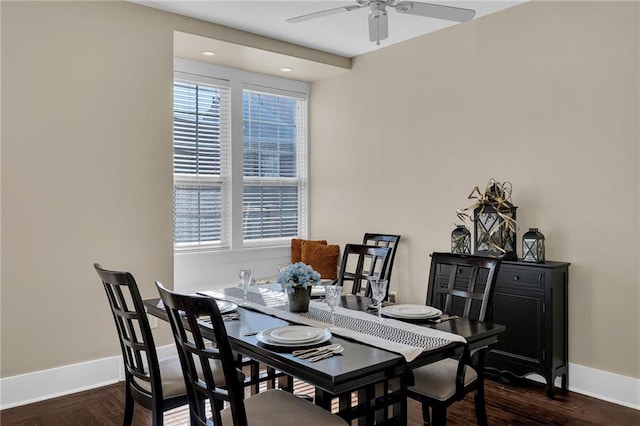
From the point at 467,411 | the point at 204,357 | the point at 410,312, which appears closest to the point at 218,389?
the point at 204,357

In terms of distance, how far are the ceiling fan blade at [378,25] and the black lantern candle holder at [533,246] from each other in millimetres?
1738

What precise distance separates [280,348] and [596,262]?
8.25 ft

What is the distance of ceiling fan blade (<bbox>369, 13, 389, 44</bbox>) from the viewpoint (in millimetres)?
2941

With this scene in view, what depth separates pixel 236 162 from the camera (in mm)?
5059

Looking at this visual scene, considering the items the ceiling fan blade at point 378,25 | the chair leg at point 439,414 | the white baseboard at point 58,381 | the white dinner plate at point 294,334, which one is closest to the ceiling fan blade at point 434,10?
the ceiling fan blade at point 378,25

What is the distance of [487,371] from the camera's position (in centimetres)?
367

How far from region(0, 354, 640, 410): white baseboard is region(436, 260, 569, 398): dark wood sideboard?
139 millimetres

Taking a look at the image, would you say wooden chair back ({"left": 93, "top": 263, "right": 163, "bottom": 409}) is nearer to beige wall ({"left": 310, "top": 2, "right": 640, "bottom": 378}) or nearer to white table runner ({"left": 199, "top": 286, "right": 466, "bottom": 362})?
white table runner ({"left": 199, "top": 286, "right": 466, "bottom": 362})

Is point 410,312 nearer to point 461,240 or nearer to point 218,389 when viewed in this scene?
point 218,389

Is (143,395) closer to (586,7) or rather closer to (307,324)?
(307,324)

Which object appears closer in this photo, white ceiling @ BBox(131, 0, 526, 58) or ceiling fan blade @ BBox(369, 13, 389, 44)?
ceiling fan blade @ BBox(369, 13, 389, 44)

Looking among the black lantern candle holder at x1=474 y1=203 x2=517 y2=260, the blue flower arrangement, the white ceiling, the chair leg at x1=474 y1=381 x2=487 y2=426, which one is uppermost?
the white ceiling

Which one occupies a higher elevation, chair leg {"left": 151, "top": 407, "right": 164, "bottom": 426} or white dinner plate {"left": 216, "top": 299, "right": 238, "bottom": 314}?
white dinner plate {"left": 216, "top": 299, "right": 238, "bottom": 314}

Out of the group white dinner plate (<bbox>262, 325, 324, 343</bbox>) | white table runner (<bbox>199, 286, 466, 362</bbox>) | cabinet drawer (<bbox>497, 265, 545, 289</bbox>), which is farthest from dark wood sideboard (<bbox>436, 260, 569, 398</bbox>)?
white dinner plate (<bbox>262, 325, 324, 343</bbox>)
